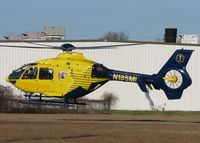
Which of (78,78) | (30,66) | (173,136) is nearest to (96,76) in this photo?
(78,78)

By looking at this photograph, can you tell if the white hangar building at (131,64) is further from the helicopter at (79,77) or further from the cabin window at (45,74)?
the cabin window at (45,74)

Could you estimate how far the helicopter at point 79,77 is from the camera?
4097 cm

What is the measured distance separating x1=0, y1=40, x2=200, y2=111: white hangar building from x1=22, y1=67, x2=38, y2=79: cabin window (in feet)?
84.6

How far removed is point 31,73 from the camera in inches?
1660

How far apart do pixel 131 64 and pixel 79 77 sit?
27684 millimetres

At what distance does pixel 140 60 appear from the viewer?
2692 inches

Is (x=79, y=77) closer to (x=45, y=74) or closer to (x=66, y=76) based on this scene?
(x=66, y=76)

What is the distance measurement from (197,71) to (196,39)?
655 inches

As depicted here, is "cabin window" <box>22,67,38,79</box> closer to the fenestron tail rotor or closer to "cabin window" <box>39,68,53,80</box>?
"cabin window" <box>39,68,53,80</box>

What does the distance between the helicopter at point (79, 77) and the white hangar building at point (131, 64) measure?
1009 inches

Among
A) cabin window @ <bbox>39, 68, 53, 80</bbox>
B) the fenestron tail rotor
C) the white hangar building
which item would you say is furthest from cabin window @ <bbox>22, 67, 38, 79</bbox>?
the white hangar building

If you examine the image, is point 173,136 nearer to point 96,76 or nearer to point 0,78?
point 96,76

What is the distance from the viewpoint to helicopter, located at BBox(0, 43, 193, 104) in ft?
134

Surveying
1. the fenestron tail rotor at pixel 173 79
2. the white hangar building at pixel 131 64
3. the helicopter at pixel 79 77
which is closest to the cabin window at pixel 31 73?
the helicopter at pixel 79 77
